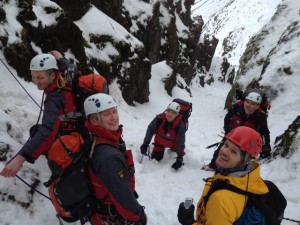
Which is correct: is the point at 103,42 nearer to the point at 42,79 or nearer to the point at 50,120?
the point at 42,79

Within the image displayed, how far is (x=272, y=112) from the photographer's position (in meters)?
14.9

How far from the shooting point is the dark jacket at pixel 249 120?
27.1ft

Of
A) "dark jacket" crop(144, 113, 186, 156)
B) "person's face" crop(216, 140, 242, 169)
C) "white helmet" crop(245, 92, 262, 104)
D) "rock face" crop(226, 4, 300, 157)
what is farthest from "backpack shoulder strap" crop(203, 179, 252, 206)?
"rock face" crop(226, 4, 300, 157)

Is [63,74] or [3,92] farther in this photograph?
[3,92]

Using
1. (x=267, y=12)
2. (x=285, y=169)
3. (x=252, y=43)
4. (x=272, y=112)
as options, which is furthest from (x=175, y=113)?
(x=267, y=12)

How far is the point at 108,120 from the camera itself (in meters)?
4.16

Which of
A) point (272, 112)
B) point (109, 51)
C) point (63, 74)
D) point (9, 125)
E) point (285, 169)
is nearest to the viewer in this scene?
point (63, 74)

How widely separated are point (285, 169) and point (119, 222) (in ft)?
16.8

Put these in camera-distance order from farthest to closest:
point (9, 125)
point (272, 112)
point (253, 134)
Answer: point (272, 112)
point (9, 125)
point (253, 134)

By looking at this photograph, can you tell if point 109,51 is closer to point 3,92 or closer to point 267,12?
point 3,92

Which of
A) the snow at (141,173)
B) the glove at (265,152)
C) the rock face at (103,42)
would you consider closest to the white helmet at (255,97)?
the snow at (141,173)

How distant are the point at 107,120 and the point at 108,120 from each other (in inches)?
0.6

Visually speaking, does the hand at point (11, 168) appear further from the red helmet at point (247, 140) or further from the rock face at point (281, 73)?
the rock face at point (281, 73)

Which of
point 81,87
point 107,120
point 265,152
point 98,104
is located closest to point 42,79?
point 81,87
